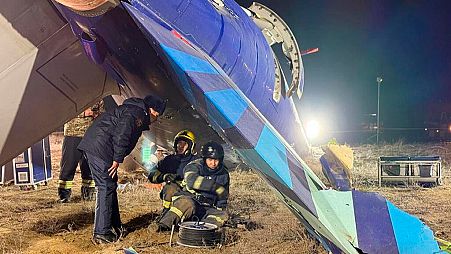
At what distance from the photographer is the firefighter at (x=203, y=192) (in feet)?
15.7

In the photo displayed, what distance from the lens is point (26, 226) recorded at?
16.7 feet

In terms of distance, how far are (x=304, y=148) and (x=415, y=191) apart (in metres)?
3.22

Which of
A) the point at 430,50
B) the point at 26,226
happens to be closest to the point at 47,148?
the point at 26,226

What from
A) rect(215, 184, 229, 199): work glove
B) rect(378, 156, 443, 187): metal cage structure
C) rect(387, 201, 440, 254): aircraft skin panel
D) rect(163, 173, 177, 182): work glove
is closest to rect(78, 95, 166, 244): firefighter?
rect(163, 173, 177, 182): work glove

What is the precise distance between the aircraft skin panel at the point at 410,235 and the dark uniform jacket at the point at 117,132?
245 centimetres

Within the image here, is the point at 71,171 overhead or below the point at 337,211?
overhead

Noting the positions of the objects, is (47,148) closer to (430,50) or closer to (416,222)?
(416,222)

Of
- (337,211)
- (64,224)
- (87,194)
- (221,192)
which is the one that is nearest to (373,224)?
(337,211)

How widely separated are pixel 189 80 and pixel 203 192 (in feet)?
7.53

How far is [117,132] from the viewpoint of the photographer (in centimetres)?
439

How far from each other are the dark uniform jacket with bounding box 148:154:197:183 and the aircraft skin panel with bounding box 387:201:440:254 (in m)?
2.82

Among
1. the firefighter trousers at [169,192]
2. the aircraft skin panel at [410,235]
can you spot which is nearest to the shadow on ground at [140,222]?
the firefighter trousers at [169,192]

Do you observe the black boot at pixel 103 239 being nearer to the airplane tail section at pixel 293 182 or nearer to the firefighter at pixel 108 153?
the firefighter at pixel 108 153

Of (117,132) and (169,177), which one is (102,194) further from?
(169,177)
